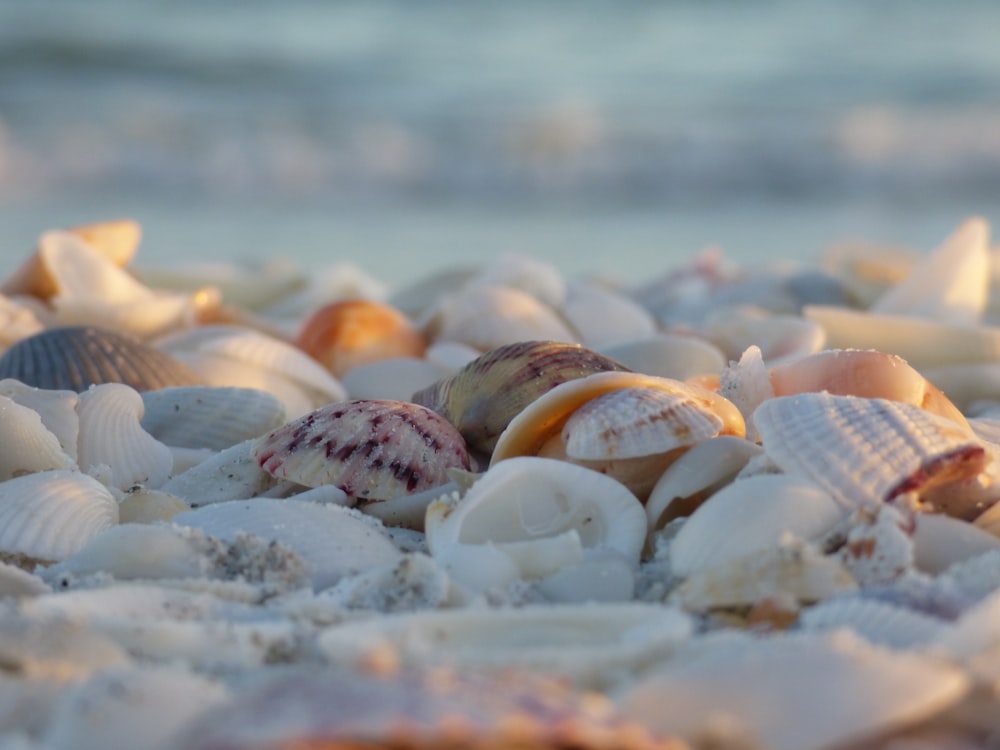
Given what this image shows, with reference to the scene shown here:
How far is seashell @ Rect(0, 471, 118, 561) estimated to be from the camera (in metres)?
1.58

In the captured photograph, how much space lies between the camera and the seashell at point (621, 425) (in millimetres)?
1615

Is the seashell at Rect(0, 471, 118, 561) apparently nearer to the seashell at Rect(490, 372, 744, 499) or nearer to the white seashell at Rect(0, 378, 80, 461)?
the white seashell at Rect(0, 378, 80, 461)

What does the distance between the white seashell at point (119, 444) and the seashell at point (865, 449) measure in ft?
3.33

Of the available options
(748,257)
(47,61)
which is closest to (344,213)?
(748,257)

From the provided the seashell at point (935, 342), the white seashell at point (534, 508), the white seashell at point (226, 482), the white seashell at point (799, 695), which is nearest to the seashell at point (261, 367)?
the white seashell at point (226, 482)

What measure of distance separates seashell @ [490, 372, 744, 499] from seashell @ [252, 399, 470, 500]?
12cm

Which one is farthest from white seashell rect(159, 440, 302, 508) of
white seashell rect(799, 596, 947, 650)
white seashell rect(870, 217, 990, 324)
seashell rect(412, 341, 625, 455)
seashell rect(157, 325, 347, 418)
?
white seashell rect(870, 217, 990, 324)

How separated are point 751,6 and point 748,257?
7.91 metres

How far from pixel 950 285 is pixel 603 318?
90 centimetres

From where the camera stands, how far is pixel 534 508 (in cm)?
161

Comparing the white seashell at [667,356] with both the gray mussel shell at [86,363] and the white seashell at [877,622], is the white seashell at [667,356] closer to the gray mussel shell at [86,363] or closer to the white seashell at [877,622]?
the gray mussel shell at [86,363]

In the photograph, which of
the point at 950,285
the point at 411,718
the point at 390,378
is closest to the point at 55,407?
the point at 390,378

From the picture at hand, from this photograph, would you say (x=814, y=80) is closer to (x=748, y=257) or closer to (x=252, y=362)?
(x=748, y=257)

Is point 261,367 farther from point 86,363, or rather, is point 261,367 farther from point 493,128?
point 493,128
